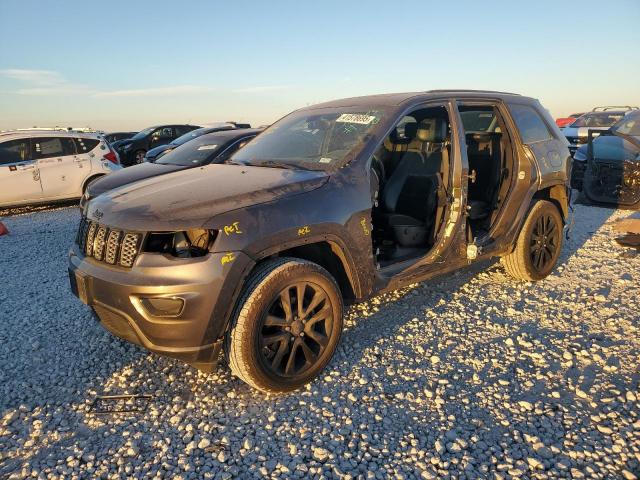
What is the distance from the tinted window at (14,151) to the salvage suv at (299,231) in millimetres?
7385

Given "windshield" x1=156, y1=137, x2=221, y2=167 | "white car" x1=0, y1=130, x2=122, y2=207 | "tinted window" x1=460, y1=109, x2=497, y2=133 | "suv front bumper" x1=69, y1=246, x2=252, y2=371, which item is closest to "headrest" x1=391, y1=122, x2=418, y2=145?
"tinted window" x1=460, y1=109, x2=497, y2=133

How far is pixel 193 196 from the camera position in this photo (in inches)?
108

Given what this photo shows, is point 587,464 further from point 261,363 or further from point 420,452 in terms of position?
point 261,363

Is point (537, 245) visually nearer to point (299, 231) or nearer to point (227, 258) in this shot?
point (299, 231)

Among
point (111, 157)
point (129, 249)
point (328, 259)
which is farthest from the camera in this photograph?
point (111, 157)

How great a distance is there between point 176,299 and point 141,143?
51.3ft

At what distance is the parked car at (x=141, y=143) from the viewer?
53.4 feet

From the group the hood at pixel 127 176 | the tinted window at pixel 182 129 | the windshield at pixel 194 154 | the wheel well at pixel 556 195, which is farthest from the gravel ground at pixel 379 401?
the tinted window at pixel 182 129

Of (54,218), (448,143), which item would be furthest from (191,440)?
(54,218)

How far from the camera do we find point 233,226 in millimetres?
2508

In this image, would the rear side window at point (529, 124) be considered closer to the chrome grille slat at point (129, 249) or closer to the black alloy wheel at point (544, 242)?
the black alloy wheel at point (544, 242)

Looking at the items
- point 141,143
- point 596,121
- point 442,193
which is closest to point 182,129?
point 141,143

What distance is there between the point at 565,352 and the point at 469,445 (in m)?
1.36

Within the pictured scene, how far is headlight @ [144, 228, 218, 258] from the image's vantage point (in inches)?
100
